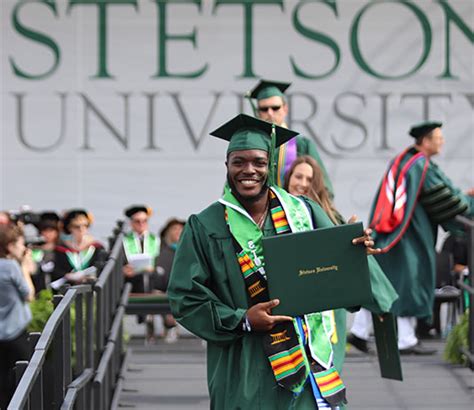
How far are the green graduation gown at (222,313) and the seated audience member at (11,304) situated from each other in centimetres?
409

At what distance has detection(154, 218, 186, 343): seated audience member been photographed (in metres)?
14.2

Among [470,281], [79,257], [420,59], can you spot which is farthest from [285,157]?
[420,59]

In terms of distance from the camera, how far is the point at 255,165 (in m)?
6.01

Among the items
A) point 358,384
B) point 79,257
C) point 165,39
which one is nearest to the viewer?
point 358,384

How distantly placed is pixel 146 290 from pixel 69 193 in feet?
7.71

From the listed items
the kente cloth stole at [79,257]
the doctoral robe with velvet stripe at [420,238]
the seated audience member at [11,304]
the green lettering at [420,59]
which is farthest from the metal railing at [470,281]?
the green lettering at [420,59]

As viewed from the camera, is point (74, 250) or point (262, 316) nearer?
point (262, 316)

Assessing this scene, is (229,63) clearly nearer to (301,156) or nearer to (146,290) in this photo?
(146,290)

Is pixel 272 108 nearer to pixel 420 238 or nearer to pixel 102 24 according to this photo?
pixel 420 238

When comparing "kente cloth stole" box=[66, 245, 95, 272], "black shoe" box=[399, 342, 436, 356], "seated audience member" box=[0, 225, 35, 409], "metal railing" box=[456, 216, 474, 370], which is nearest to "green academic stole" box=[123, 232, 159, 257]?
"kente cloth stole" box=[66, 245, 95, 272]

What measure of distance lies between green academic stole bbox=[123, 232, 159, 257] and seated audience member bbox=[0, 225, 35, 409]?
457cm

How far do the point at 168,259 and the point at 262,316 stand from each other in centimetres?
863

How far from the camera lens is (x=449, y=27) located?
52.7 feet

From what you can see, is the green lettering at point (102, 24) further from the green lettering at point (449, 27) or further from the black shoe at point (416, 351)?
the black shoe at point (416, 351)
